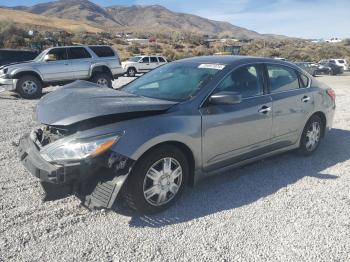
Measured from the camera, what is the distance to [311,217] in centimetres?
406

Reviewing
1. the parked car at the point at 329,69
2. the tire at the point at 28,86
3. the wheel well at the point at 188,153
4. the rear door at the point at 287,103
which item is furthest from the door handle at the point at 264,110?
the parked car at the point at 329,69

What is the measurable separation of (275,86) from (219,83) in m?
1.17

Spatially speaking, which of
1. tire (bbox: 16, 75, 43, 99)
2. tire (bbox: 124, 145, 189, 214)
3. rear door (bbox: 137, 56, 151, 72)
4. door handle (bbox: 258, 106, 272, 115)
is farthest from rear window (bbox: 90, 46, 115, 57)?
rear door (bbox: 137, 56, 151, 72)

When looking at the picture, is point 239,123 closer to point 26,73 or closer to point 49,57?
point 26,73

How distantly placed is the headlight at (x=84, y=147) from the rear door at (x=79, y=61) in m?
10.7

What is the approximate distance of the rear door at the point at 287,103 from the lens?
5207mm

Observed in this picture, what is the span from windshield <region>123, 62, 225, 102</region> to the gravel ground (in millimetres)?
1197

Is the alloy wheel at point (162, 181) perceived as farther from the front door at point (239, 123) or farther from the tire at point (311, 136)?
the tire at point (311, 136)

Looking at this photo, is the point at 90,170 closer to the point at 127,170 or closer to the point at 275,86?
the point at 127,170

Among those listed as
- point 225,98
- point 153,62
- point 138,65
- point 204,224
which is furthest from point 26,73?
point 153,62

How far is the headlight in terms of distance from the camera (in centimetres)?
348

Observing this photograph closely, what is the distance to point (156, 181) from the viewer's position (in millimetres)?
3908

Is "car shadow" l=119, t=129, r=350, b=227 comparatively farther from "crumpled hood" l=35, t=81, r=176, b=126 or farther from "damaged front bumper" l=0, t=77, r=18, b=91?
"damaged front bumper" l=0, t=77, r=18, b=91

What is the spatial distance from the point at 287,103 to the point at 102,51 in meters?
10.5
